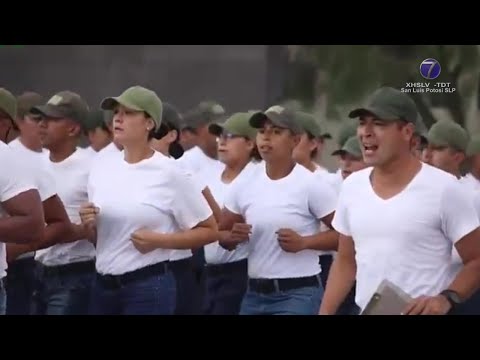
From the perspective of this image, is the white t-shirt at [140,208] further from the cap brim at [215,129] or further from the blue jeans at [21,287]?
the blue jeans at [21,287]

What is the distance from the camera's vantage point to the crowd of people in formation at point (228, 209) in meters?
4.62

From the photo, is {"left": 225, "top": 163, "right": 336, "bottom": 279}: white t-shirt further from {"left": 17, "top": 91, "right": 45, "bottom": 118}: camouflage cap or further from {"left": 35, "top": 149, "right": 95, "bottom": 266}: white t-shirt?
{"left": 17, "top": 91, "right": 45, "bottom": 118}: camouflage cap

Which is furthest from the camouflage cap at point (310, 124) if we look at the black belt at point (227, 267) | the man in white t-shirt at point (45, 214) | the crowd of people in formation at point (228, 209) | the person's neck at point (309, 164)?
the man in white t-shirt at point (45, 214)

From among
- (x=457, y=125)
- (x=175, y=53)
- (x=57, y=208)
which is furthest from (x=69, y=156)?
(x=457, y=125)

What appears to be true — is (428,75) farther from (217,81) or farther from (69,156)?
(69,156)

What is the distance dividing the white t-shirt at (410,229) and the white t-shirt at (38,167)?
138 centimetres

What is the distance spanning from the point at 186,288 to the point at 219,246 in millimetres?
285

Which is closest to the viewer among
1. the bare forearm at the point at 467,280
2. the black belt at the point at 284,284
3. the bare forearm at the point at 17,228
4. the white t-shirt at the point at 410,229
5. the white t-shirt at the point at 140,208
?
the bare forearm at the point at 17,228

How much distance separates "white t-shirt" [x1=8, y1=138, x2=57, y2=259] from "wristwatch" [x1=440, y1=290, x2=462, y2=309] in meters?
1.86

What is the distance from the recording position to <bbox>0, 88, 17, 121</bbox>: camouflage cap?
16.0 feet

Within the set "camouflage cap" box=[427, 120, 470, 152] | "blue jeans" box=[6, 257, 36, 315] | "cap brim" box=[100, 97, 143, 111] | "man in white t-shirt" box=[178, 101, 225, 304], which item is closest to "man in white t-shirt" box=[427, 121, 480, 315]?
"camouflage cap" box=[427, 120, 470, 152]
